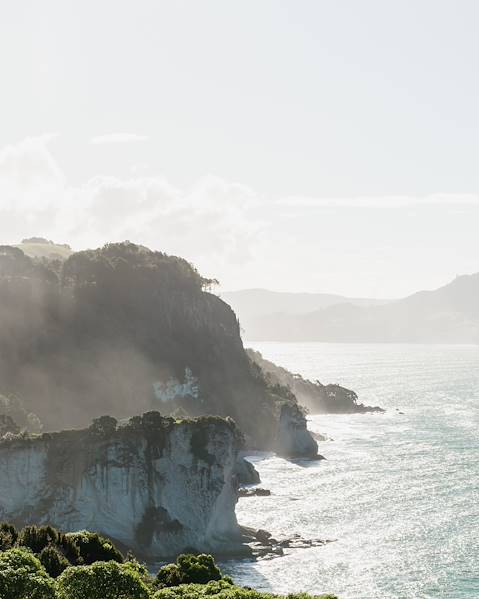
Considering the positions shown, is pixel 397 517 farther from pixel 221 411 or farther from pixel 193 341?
pixel 193 341

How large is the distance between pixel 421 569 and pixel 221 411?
72005mm

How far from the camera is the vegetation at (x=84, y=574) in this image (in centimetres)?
3494

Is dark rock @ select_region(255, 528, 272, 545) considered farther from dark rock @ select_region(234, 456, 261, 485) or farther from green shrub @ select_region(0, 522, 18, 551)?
green shrub @ select_region(0, 522, 18, 551)

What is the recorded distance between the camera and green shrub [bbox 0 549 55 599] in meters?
34.4

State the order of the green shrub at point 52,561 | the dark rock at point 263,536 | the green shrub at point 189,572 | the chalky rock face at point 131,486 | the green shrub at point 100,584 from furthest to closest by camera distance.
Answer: the dark rock at point 263,536 → the chalky rock face at point 131,486 → the green shrub at point 189,572 → the green shrub at point 52,561 → the green shrub at point 100,584

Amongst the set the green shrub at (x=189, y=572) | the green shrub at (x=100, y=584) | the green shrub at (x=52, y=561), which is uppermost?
the green shrub at (x=100, y=584)

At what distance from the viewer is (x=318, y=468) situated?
120m

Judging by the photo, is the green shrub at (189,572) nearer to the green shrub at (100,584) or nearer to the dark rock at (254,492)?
the green shrub at (100,584)

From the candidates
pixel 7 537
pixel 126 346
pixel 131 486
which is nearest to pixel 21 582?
pixel 7 537

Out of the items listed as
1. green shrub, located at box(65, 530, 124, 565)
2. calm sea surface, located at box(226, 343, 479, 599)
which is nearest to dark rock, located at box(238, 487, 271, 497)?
calm sea surface, located at box(226, 343, 479, 599)

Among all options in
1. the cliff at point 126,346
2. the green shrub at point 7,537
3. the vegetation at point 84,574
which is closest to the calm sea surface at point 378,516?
the cliff at point 126,346

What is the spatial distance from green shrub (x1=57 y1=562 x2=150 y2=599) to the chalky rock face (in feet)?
135

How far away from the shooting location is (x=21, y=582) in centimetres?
3472

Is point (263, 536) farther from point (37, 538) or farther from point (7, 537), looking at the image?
point (7, 537)
